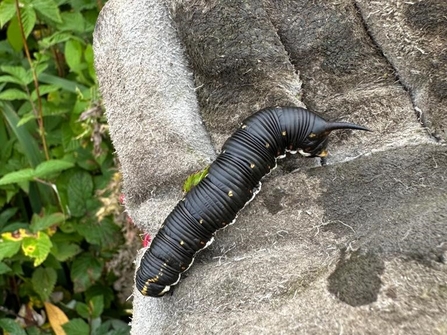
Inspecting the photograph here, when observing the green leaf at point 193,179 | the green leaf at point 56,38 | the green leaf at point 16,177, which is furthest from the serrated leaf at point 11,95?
the green leaf at point 193,179

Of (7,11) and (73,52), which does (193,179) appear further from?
(7,11)

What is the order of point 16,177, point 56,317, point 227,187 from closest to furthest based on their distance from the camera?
point 227,187, point 16,177, point 56,317

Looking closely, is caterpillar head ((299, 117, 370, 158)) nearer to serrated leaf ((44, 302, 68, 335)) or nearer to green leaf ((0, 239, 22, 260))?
green leaf ((0, 239, 22, 260))

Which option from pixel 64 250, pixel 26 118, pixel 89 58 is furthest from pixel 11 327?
pixel 89 58

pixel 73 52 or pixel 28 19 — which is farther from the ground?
pixel 28 19

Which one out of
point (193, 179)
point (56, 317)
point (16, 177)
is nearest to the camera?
point (193, 179)

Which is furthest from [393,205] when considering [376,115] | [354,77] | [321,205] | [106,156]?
[106,156]

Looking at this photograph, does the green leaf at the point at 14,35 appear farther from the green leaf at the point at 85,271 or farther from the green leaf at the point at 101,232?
the green leaf at the point at 85,271
